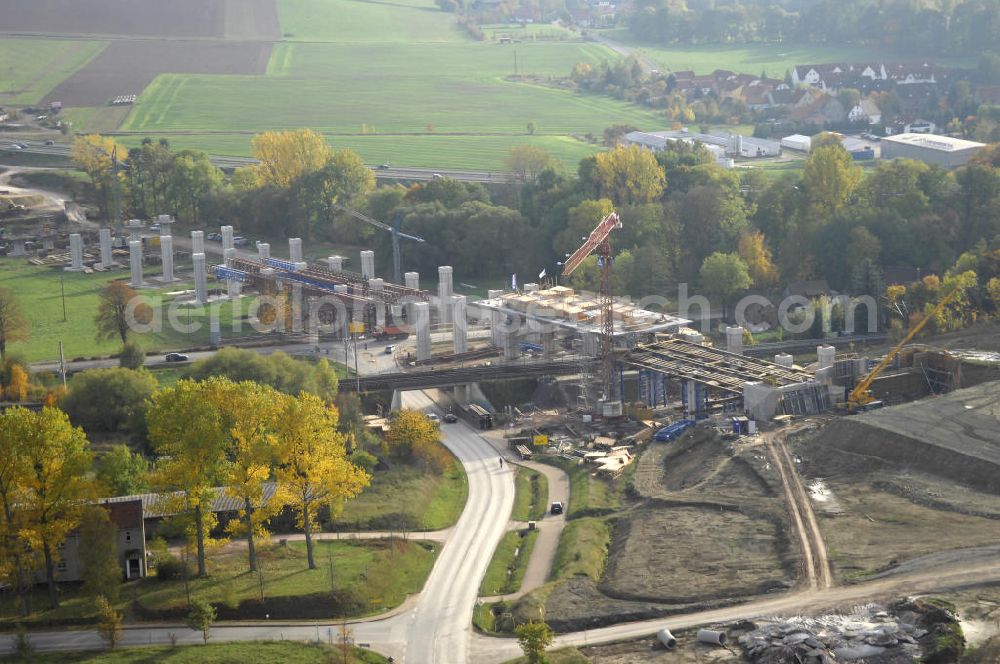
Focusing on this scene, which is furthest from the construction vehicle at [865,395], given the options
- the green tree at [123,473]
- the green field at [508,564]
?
the green tree at [123,473]

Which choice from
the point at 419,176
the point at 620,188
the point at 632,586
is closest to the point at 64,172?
the point at 419,176

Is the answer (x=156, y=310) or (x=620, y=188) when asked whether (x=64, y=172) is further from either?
(x=620, y=188)

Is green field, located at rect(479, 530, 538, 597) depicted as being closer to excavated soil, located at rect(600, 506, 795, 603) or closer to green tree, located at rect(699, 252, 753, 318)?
excavated soil, located at rect(600, 506, 795, 603)

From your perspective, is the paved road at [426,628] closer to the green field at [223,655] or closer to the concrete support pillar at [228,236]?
the green field at [223,655]

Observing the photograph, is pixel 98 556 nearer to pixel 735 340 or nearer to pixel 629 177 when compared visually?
pixel 735 340

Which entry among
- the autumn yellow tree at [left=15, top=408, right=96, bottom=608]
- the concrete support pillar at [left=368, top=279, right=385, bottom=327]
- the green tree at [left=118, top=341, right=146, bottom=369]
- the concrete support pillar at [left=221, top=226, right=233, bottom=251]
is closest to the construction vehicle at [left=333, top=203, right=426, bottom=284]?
the concrete support pillar at [left=221, top=226, right=233, bottom=251]
